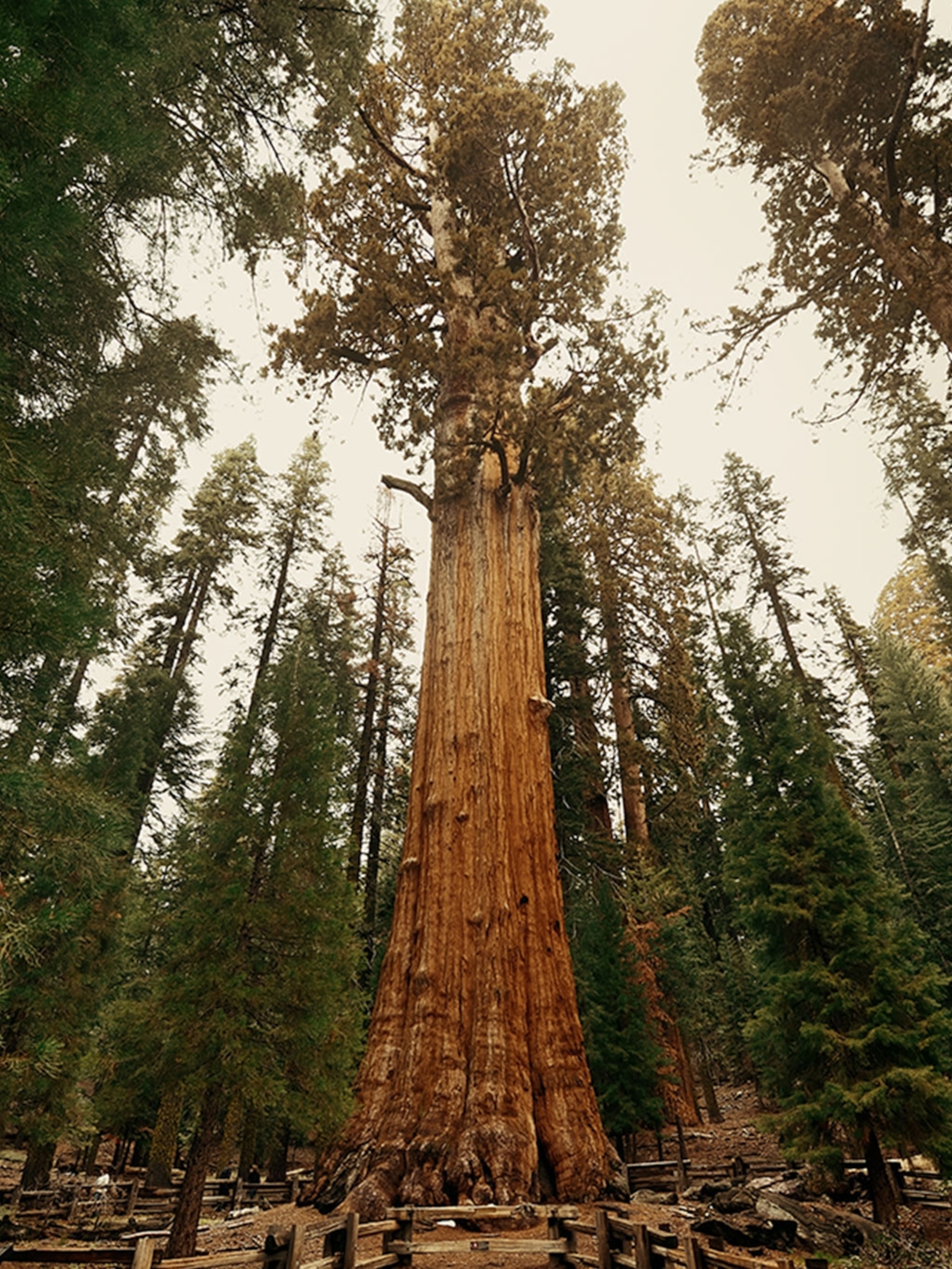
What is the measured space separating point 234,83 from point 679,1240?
9887 millimetres

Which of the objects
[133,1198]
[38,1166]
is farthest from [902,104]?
[38,1166]

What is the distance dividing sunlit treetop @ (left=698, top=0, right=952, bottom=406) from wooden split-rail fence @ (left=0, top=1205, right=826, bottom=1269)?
10.3 meters

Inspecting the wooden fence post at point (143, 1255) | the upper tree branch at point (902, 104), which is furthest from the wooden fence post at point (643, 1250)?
the upper tree branch at point (902, 104)

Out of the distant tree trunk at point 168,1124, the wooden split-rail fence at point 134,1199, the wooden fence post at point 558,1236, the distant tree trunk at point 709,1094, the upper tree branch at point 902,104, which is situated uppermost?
the upper tree branch at point 902,104

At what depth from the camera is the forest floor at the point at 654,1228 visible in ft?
15.5

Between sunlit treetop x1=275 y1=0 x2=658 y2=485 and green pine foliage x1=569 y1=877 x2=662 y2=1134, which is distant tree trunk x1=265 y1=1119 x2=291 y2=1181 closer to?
green pine foliage x1=569 y1=877 x2=662 y2=1134

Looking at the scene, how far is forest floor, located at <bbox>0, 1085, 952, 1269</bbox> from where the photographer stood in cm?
473

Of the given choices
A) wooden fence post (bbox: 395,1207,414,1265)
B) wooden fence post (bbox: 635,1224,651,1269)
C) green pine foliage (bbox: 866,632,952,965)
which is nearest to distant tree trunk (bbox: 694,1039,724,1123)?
green pine foliage (bbox: 866,632,952,965)

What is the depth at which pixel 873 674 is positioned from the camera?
23.8 meters

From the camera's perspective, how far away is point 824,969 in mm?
7906

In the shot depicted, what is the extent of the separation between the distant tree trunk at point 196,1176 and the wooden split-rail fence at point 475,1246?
221 centimetres

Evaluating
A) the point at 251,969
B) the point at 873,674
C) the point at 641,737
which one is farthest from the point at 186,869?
the point at 873,674

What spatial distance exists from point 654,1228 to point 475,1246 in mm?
1221

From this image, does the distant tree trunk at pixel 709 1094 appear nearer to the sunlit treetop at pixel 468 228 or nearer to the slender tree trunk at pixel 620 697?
the slender tree trunk at pixel 620 697
